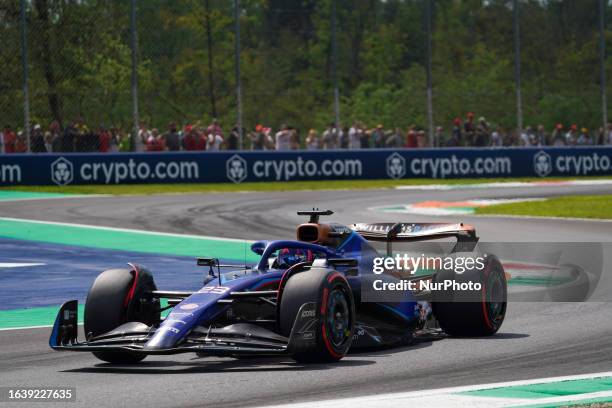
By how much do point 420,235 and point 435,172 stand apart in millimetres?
28073

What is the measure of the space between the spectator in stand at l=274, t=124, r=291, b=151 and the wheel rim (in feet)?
94.6

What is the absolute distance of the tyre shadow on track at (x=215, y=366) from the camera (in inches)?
371

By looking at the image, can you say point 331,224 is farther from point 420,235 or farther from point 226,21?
point 226,21

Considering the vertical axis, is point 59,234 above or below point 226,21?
below

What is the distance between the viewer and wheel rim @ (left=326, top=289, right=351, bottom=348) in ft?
31.6

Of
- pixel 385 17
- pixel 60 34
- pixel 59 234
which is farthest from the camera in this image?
pixel 385 17

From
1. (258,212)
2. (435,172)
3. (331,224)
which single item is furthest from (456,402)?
(435,172)

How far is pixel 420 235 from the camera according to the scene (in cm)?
1190

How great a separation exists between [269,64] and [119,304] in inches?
1255

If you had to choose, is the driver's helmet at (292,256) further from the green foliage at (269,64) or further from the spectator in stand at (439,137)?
the spectator in stand at (439,137)

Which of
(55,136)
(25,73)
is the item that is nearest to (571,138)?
(55,136)

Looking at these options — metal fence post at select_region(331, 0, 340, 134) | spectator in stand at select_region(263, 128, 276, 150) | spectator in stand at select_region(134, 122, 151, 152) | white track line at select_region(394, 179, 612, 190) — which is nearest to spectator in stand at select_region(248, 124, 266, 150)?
spectator in stand at select_region(263, 128, 276, 150)

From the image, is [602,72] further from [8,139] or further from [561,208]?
[8,139]

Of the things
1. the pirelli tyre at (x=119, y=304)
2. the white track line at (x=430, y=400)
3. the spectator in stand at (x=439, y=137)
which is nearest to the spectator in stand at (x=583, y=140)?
the spectator in stand at (x=439, y=137)
